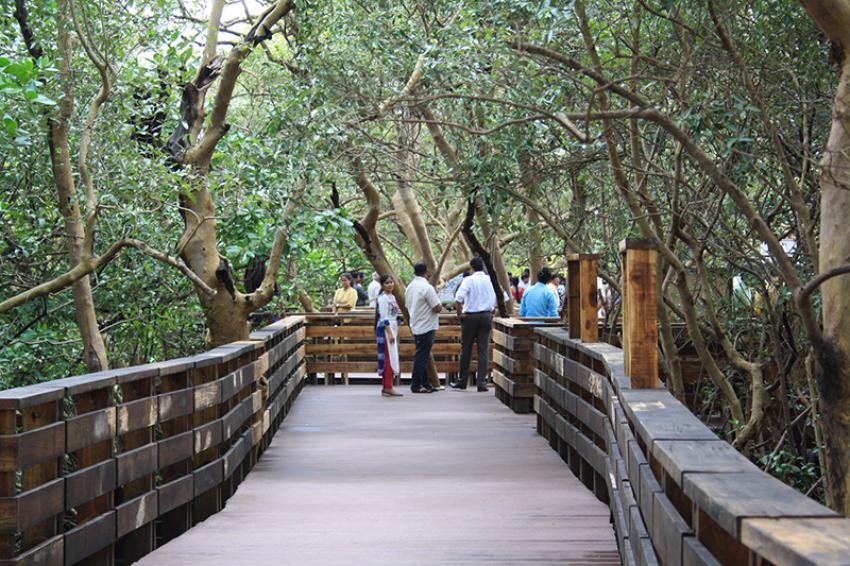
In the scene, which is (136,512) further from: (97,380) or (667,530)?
(667,530)

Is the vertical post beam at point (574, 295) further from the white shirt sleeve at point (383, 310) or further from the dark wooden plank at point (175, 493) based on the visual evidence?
the white shirt sleeve at point (383, 310)

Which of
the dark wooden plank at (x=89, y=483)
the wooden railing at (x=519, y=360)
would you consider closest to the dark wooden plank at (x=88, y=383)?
the dark wooden plank at (x=89, y=483)

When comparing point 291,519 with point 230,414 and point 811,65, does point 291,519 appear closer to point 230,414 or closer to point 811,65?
point 230,414

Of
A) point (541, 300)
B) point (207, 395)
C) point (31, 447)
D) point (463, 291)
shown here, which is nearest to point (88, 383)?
point (31, 447)

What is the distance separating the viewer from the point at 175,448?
23.5ft

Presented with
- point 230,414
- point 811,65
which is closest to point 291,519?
point 230,414

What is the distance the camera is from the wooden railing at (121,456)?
16.5ft

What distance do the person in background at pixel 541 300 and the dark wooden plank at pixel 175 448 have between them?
10516 millimetres

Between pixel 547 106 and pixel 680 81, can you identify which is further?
pixel 547 106

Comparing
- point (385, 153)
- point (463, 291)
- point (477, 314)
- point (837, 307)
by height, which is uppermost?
point (385, 153)

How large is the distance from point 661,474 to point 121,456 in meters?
2.81

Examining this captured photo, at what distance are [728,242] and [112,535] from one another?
6.95 meters

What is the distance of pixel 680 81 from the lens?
9680 mm

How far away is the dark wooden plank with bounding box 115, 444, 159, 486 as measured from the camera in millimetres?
6160
